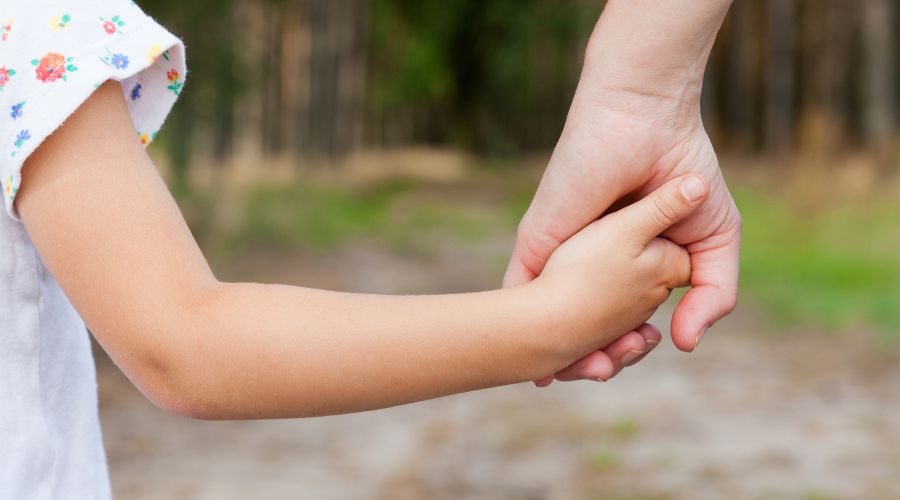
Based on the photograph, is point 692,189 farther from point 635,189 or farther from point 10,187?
point 10,187

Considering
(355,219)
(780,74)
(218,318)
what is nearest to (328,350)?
(218,318)

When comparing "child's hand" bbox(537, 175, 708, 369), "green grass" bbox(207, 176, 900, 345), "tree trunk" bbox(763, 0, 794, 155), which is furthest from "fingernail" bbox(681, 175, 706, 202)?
"tree trunk" bbox(763, 0, 794, 155)

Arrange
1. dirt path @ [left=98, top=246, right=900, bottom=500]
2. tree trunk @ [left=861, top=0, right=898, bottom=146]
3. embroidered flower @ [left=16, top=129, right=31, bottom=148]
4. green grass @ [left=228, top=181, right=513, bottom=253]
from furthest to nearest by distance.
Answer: tree trunk @ [left=861, top=0, right=898, bottom=146] < green grass @ [left=228, top=181, right=513, bottom=253] < dirt path @ [left=98, top=246, right=900, bottom=500] < embroidered flower @ [left=16, top=129, right=31, bottom=148]

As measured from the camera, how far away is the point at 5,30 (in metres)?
1.00

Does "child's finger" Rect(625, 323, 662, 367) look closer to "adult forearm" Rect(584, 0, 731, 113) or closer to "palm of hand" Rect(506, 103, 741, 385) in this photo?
"palm of hand" Rect(506, 103, 741, 385)

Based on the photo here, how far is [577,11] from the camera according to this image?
48.9 ft

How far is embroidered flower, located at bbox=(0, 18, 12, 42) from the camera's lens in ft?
A: 3.27

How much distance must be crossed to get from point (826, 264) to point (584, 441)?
341 centimetres

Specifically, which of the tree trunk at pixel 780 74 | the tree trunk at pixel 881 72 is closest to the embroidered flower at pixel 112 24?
the tree trunk at pixel 881 72

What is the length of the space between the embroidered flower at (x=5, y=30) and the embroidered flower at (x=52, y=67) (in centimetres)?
4

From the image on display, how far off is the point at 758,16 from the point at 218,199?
6625mm

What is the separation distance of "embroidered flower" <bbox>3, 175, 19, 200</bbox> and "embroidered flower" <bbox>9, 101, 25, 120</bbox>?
53 millimetres

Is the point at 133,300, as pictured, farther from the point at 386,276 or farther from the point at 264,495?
the point at 386,276

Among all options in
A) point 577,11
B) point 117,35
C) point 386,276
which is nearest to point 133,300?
point 117,35
